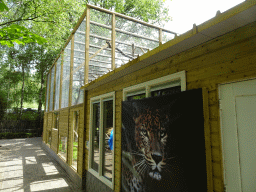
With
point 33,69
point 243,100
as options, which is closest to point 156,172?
point 243,100

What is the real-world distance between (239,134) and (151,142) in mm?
1170

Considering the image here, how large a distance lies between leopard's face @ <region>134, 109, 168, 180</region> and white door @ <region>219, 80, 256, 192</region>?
2.39 ft

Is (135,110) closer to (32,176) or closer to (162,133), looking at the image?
(162,133)

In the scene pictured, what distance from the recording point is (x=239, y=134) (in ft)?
5.77

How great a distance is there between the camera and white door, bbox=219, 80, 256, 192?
1.67m

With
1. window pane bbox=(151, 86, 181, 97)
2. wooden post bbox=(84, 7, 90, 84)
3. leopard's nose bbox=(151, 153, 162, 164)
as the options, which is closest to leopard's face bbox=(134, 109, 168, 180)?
leopard's nose bbox=(151, 153, 162, 164)

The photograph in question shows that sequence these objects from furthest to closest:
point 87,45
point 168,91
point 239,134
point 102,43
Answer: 1. point 102,43
2. point 87,45
3. point 168,91
4. point 239,134

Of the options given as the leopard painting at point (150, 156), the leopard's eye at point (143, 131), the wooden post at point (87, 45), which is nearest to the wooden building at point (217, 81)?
the leopard painting at point (150, 156)

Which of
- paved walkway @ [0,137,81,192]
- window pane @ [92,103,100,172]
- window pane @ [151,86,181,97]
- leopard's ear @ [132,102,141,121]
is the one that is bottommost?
paved walkway @ [0,137,81,192]

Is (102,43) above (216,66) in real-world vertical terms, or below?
above

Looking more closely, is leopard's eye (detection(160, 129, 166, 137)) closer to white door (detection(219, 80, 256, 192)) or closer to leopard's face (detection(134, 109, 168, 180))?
leopard's face (detection(134, 109, 168, 180))

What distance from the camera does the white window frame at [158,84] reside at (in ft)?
8.01

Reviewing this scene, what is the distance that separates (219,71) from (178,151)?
1048 mm

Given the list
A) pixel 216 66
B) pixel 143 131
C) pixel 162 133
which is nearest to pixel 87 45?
pixel 143 131
